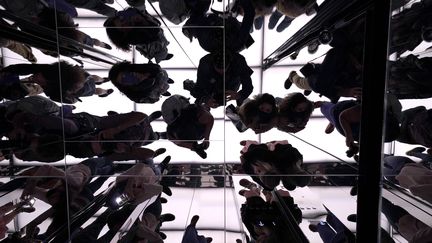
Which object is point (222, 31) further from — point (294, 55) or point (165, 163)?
point (165, 163)

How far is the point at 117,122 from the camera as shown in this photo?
4.38ft

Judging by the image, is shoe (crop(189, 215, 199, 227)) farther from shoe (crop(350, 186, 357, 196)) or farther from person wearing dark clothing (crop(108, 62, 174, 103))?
shoe (crop(350, 186, 357, 196))

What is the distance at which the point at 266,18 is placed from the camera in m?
1.18

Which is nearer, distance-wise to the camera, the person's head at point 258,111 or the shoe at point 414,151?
the shoe at point 414,151

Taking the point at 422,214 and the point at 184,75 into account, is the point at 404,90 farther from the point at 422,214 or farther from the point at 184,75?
the point at 184,75

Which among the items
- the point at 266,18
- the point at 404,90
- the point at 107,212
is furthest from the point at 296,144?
the point at 107,212

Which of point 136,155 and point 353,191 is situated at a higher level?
point 136,155

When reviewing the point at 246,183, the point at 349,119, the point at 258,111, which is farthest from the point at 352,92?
the point at 246,183

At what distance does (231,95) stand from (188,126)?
248 mm

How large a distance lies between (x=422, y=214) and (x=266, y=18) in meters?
0.96

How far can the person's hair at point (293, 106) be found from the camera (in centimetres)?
128

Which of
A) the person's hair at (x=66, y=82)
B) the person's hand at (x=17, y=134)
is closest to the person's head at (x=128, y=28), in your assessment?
the person's hair at (x=66, y=82)

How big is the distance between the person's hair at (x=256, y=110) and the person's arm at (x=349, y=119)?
0.29 meters

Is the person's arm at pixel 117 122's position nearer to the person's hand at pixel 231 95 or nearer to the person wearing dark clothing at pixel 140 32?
the person wearing dark clothing at pixel 140 32
